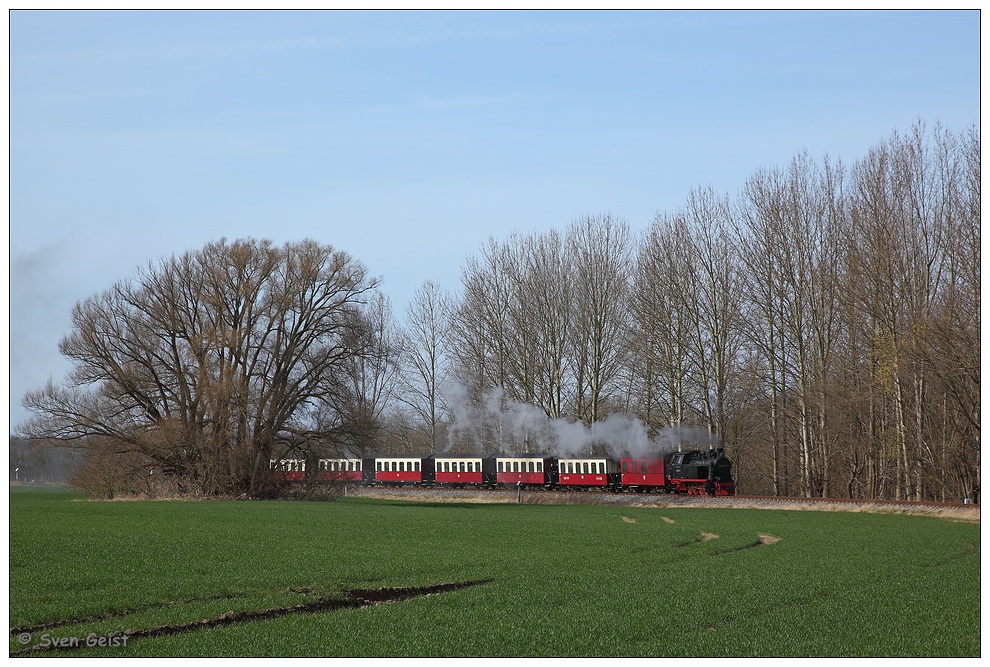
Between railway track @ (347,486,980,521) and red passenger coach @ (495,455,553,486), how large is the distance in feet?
2.05

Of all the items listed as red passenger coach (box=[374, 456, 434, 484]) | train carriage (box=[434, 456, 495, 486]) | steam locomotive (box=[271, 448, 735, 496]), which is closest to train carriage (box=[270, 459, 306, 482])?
steam locomotive (box=[271, 448, 735, 496])

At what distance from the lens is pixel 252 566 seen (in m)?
20.5

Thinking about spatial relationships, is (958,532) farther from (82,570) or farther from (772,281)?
(82,570)

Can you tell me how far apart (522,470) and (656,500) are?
1132cm

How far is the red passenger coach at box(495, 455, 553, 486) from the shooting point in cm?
5653

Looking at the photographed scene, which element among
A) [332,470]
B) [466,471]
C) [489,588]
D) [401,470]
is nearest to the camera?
[489,588]

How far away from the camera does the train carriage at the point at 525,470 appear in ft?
185

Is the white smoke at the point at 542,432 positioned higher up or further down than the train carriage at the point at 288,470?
higher up

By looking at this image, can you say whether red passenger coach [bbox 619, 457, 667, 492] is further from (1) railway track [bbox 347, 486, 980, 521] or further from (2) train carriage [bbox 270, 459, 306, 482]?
(2) train carriage [bbox 270, 459, 306, 482]

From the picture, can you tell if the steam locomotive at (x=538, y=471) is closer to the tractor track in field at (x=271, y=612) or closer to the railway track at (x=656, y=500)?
the railway track at (x=656, y=500)

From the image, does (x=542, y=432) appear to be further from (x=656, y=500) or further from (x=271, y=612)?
(x=271, y=612)

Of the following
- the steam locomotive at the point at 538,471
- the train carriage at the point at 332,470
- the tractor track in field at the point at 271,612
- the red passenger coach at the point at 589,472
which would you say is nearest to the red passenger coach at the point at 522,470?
the steam locomotive at the point at 538,471

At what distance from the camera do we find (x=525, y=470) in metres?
57.2

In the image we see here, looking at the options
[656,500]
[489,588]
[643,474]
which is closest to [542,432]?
[643,474]
